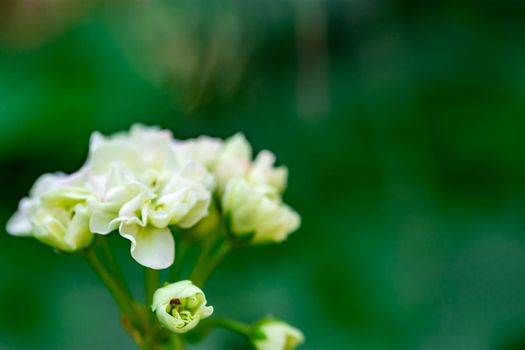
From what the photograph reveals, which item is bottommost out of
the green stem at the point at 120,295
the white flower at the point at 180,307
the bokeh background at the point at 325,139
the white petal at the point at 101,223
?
the white flower at the point at 180,307

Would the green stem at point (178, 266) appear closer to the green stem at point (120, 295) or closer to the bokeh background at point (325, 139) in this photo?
the green stem at point (120, 295)

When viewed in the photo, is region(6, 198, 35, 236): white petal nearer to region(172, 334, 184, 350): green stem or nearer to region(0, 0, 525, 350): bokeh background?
region(172, 334, 184, 350): green stem

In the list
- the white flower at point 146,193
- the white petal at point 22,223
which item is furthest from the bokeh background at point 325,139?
the white flower at point 146,193

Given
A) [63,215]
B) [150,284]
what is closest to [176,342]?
[150,284]

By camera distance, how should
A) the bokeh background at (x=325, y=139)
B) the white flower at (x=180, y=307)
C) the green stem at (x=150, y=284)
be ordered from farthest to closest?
1. the bokeh background at (x=325, y=139)
2. the green stem at (x=150, y=284)
3. the white flower at (x=180, y=307)

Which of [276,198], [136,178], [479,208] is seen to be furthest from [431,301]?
[136,178]

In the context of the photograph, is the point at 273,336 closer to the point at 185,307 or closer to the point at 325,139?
the point at 185,307

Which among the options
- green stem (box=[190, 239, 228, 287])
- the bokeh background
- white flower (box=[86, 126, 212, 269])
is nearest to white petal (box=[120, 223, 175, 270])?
white flower (box=[86, 126, 212, 269])
